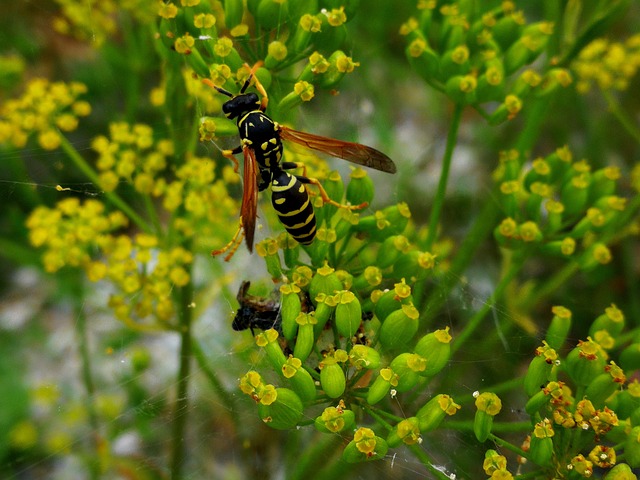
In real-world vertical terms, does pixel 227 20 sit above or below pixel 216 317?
above

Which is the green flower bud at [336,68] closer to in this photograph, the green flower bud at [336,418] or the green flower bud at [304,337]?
the green flower bud at [304,337]

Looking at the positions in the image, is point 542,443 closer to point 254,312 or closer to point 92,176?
point 254,312

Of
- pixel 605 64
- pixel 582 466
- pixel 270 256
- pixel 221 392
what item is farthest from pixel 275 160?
pixel 605 64

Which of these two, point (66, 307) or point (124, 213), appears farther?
point (66, 307)

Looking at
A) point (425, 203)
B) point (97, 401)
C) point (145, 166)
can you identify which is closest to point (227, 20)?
point (145, 166)

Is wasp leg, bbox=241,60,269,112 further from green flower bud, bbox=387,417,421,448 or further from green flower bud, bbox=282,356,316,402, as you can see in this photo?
green flower bud, bbox=387,417,421,448

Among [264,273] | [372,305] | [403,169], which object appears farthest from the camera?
[403,169]


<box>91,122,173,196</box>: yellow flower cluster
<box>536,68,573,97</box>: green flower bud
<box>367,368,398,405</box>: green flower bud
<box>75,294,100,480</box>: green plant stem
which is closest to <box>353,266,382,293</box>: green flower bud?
<box>367,368,398,405</box>: green flower bud

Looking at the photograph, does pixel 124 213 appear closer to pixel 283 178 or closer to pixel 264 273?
pixel 264 273
